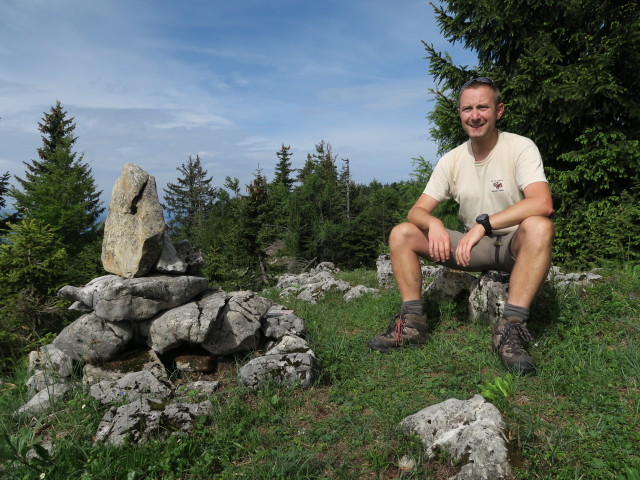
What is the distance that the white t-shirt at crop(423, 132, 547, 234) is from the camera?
3924mm

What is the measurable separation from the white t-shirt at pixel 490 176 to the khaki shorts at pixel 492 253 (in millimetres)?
114

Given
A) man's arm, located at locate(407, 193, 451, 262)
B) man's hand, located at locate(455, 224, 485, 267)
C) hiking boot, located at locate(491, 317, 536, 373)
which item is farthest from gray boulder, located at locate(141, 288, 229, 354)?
hiking boot, located at locate(491, 317, 536, 373)

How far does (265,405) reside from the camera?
11.1 ft

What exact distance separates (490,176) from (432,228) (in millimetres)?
827

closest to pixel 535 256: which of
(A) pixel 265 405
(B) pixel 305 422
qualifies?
(B) pixel 305 422

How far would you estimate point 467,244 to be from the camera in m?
3.73

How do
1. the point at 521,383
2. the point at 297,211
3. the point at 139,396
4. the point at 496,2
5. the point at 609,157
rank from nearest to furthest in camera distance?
the point at 521,383
the point at 139,396
the point at 609,157
the point at 496,2
the point at 297,211

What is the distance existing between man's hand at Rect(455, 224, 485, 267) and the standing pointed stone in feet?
11.5

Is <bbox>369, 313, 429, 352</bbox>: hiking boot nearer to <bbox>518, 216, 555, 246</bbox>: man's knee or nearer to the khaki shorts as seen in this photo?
the khaki shorts

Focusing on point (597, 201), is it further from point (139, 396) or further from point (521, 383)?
point (139, 396)

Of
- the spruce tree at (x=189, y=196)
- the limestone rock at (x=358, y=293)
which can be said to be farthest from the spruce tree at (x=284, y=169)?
the limestone rock at (x=358, y=293)

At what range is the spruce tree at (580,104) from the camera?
8055 millimetres

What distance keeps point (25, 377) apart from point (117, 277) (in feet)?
6.39

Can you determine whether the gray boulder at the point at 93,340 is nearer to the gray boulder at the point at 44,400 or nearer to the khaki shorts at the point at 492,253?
the gray boulder at the point at 44,400
